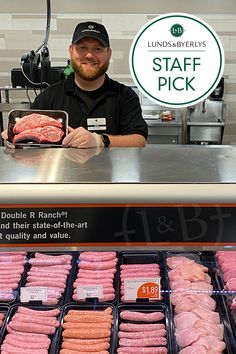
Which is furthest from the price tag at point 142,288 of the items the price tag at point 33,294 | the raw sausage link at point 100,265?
the price tag at point 33,294

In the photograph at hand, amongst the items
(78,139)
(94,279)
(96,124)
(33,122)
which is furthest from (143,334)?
(96,124)

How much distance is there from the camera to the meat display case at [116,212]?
996mm

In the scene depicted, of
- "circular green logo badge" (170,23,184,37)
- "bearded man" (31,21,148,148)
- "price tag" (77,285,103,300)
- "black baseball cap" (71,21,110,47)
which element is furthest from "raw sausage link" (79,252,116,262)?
"circular green logo badge" (170,23,184,37)

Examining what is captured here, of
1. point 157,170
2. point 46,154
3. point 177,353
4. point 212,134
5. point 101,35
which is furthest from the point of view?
point 212,134

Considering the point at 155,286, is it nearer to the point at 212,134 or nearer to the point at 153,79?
the point at 153,79

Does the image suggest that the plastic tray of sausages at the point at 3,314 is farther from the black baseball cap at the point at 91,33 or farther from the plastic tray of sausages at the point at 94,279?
the black baseball cap at the point at 91,33

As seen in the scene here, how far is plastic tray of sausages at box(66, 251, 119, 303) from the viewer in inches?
81.2

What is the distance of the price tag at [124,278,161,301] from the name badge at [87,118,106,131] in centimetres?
126

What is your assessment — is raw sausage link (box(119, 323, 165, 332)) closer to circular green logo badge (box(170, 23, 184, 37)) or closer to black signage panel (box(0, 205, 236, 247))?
black signage panel (box(0, 205, 236, 247))

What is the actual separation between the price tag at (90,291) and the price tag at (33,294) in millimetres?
151

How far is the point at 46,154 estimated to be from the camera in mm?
1282

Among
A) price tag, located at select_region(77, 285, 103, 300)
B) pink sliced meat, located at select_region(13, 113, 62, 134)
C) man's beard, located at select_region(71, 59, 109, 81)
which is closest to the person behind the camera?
pink sliced meat, located at select_region(13, 113, 62, 134)

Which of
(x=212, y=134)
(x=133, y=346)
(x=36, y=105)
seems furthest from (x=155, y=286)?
(x=212, y=134)
